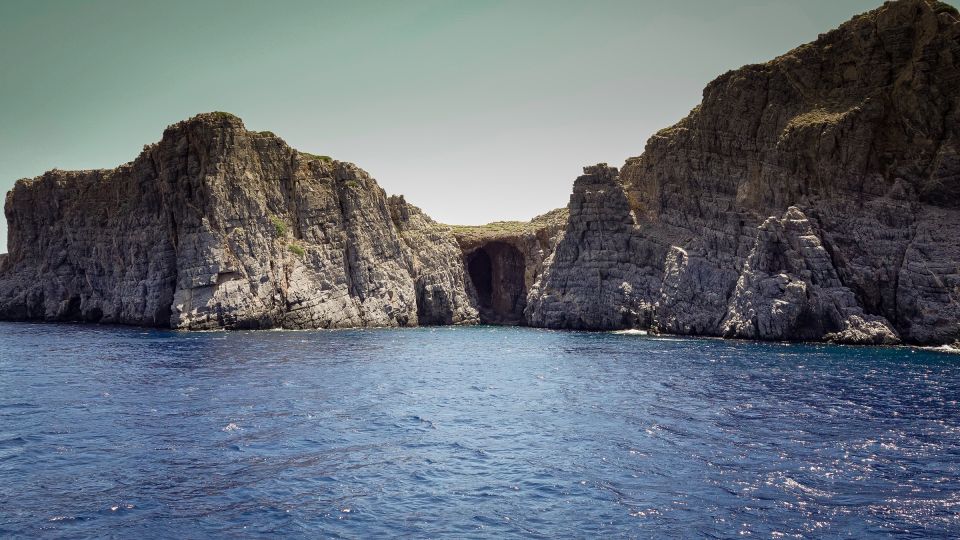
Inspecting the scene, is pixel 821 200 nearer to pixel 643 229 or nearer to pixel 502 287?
pixel 643 229

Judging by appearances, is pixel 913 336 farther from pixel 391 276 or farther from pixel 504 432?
pixel 391 276

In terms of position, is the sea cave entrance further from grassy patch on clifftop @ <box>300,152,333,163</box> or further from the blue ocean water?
the blue ocean water

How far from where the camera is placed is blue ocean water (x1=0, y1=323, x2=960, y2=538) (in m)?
18.9

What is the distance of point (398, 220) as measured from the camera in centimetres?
12194

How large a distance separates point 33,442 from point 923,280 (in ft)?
247

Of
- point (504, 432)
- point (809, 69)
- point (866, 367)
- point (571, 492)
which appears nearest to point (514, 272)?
point (809, 69)

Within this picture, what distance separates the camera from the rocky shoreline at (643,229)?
72.7 meters

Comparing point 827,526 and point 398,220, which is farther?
point 398,220

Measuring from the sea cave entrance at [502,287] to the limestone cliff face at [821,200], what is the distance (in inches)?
1275

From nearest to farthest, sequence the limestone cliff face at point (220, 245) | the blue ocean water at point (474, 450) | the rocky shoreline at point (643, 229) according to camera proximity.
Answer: the blue ocean water at point (474, 450), the rocky shoreline at point (643, 229), the limestone cliff face at point (220, 245)

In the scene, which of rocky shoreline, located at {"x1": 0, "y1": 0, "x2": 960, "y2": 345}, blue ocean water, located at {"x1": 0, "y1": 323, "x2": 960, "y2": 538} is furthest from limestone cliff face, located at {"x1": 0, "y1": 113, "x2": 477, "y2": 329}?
blue ocean water, located at {"x1": 0, "y1": 323, "x2": 960, "y2": 538}

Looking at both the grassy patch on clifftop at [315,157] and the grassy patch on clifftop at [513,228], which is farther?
the grassy patch on clifftop at [513,228]

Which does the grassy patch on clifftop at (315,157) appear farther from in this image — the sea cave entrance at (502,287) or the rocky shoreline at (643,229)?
the sea cave entrance at (502,287)

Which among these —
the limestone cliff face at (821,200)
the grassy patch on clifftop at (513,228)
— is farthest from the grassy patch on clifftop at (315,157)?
the limestone cliff face at (821,200)
